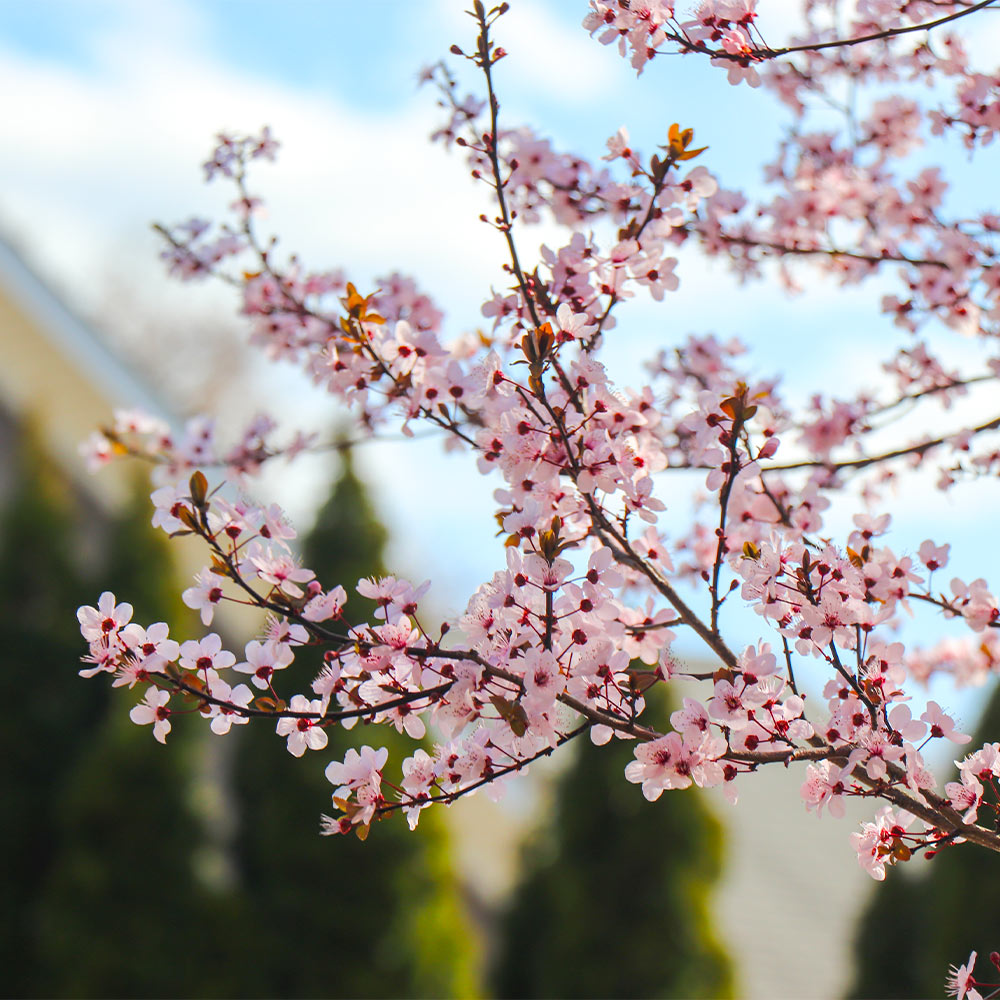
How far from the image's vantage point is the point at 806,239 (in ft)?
12.0

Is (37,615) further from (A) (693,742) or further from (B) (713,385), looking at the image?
(A) (693,742)

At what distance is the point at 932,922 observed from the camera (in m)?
6.32

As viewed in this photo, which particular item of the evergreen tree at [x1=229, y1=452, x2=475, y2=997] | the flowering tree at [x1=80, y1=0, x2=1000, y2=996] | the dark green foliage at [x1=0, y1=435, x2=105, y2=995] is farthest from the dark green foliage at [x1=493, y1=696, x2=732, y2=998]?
the flowering tree at [x1=80, y1=0, x2=1000, y2=996]

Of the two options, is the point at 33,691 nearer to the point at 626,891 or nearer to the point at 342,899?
the point at 342,899

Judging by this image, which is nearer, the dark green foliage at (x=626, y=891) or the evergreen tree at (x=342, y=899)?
the evergreen tree at (x=342, y=899)

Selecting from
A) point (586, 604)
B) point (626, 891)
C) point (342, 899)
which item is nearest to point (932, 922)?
point (626, 891)

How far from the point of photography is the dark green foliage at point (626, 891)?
6.85m

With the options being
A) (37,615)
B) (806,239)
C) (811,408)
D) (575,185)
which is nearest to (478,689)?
(575,185)

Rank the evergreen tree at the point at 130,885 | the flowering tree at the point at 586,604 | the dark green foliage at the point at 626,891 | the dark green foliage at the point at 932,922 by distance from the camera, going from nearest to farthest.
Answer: the flowering tree at the point at 586,604, the dark green foliage at the point at 932,922, the evergreen tree at the point at 130,885, the dark green foliage at the point at 626,891

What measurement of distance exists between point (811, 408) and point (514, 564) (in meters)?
1.96

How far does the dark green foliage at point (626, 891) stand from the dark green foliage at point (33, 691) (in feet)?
11.0

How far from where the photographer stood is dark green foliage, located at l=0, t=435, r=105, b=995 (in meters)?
6.91

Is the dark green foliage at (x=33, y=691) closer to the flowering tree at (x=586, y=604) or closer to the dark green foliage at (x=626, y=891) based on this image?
the dark green foliage at (x=626, y=891)

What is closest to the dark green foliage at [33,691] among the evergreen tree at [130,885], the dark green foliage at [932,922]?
the evergreen tree at [130,885]
